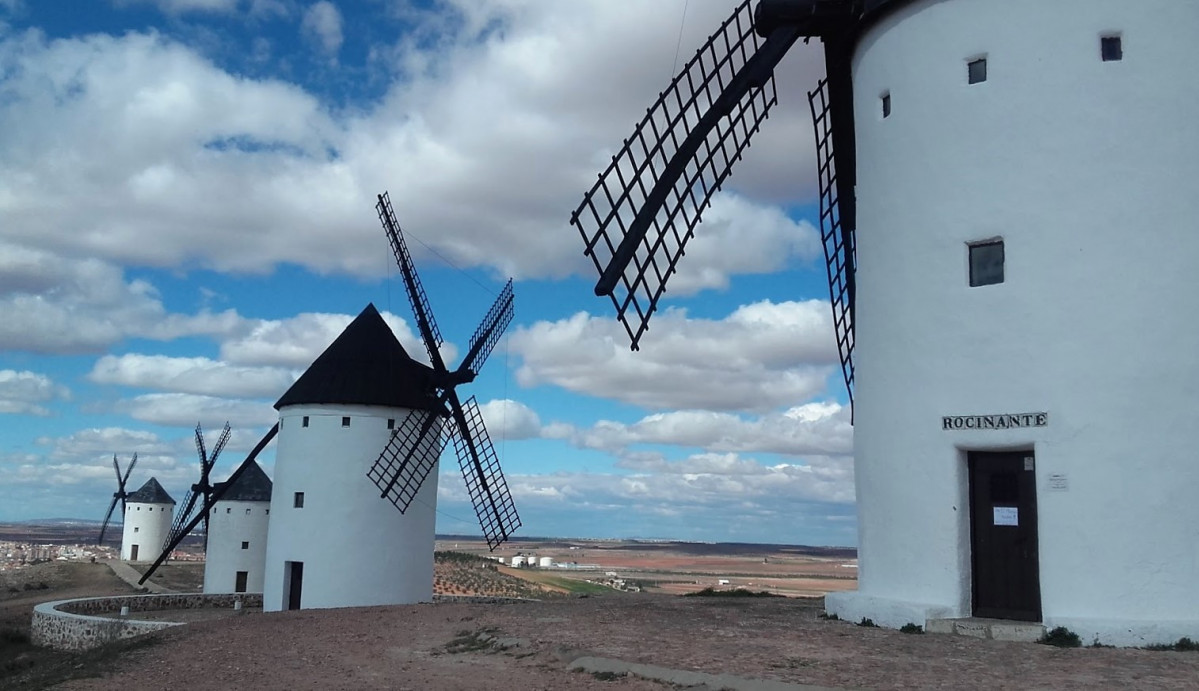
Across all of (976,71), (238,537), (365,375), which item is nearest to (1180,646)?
(976,71)

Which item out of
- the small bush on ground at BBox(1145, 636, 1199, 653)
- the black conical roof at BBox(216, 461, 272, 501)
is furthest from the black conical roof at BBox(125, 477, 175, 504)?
the small bush on ground at BBox(1145, 636, 1199, 653)

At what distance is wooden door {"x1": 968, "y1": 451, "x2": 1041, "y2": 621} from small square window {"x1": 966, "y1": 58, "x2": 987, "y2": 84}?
15.1 ft

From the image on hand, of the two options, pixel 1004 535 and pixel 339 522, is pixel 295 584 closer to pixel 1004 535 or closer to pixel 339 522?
pixel 339 522

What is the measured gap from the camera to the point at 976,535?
1143 cm

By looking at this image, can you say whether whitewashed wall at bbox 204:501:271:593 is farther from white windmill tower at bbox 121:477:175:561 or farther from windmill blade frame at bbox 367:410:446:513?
white windmill tower at bbox 121:477:175:561

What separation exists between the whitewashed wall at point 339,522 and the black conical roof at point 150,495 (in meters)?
36.1

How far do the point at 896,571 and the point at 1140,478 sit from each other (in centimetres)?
300

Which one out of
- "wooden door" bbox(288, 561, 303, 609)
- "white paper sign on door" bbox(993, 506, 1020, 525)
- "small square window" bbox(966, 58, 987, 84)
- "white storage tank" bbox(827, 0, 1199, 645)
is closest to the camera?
"white storage tank" bbox(827, 0, 1199, 645)

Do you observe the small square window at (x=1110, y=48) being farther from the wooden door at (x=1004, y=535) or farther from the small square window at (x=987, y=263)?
the wooden door at (x=1004, y=535)

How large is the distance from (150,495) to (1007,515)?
5486cm

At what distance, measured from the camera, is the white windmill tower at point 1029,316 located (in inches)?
411

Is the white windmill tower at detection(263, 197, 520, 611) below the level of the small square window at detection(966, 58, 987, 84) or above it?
below

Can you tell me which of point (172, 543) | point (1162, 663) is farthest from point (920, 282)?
point (172, 543)

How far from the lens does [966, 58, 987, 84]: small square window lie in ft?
38.6
